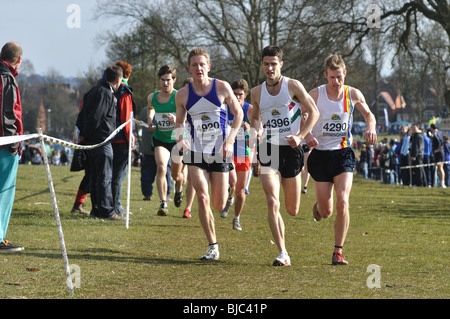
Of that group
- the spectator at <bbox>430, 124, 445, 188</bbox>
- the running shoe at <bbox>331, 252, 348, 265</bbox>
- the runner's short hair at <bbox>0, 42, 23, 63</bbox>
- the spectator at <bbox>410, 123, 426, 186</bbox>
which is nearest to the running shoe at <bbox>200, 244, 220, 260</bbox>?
the running shoe at <bbox>331, 252, 348, 265</bbox>

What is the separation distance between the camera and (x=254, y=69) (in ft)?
134

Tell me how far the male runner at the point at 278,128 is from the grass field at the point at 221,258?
27.4 inches

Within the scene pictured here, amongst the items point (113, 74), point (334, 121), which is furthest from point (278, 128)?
point (113, 74)

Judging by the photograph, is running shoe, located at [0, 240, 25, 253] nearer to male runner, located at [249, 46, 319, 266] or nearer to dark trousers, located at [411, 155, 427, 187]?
male runner, located at [249, 46, 319, 266]

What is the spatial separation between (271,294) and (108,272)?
1.78m

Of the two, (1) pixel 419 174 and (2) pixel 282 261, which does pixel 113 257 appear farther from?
(1) pixel 419 174

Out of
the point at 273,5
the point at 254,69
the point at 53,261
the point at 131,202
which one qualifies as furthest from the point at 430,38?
the point at 53,261

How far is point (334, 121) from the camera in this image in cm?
773

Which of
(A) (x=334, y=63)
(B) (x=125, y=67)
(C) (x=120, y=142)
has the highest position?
(B) (x=125, y=67)

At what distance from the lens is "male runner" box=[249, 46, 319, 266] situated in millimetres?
7422

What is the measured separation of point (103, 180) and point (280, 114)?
14.5 ft

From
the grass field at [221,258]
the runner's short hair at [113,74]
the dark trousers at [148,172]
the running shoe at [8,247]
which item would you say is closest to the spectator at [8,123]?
the running shoe at [8,247]

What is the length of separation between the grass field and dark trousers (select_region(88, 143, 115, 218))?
32cm
